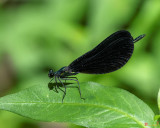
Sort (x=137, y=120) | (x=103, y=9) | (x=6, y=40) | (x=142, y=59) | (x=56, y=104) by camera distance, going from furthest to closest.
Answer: (x=6, y=40)
(x=142, y=59)
(x=103, y=9)
(x=56, y=104)
(x=137, y=120)

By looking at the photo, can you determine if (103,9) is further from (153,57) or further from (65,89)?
(65,89)

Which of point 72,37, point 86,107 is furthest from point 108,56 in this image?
point 72,37

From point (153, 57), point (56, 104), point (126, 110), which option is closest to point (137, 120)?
point (126, 110)

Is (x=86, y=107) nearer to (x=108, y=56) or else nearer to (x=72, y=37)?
(x=108, y=56)

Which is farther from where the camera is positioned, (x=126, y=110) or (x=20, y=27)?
(x=20, y=27)

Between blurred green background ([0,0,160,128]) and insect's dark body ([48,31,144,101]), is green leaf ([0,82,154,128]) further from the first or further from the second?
blurred green background ([0,0,160,128])

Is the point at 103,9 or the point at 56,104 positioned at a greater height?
the point at 103,9

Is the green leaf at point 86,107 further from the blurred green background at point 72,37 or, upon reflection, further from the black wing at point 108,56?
the blurred green background at point 72,37
